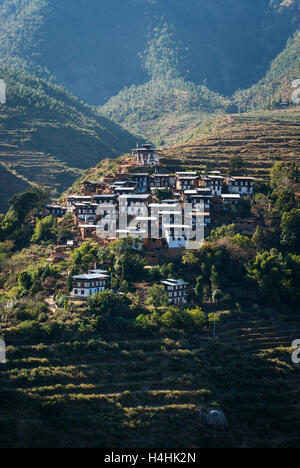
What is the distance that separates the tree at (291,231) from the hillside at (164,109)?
66.2 meters

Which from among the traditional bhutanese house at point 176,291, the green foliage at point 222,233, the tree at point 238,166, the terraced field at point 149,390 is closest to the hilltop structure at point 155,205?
the green foliage at point 222,233

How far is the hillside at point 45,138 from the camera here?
305 ft

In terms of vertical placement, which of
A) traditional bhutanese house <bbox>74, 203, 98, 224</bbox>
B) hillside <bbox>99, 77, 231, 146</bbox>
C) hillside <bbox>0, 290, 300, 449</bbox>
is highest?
hillside <bbox>99, 77, 231, 146</bbox>

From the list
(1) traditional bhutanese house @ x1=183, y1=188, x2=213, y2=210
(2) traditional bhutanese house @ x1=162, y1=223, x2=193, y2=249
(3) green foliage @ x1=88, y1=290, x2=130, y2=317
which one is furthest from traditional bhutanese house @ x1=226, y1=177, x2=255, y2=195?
(3) green foliage @ x1=88, y1=290, x2=130, y2=317

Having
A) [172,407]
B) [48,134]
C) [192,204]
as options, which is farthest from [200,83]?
[172,407]

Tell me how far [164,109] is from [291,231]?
96.6 meters

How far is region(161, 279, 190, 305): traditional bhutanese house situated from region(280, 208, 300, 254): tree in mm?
11807

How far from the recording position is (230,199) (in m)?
59.1

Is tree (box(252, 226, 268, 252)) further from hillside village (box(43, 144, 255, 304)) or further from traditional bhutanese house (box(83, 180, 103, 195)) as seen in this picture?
traditional bhutanese house (box(83, 180, 103, 195))

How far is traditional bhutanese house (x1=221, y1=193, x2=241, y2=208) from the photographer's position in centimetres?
5881

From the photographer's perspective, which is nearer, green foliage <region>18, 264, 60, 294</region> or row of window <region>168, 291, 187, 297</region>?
row of window <region>168, 291, 187, 297</region>

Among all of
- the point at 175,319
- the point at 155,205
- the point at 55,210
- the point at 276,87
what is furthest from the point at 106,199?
the point at 276,87

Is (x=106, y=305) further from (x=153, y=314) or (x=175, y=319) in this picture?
(x=175, y=319)

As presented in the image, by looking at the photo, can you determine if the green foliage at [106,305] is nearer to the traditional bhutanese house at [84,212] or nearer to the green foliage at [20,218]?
the traditional bhutanese house at [84,212]
